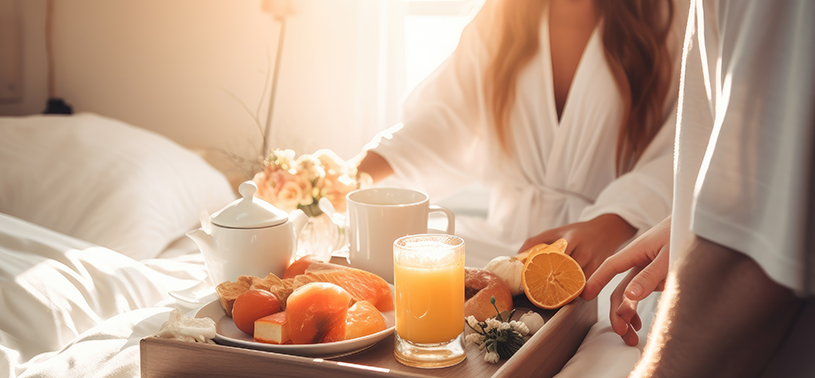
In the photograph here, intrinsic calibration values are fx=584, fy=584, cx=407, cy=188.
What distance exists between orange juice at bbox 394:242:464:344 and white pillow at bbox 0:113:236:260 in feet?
3.16

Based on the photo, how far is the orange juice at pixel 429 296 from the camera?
61 cm

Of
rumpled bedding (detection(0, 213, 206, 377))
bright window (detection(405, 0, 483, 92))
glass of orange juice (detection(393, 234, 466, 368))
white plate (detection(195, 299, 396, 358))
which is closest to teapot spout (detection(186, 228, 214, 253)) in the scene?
rumpled bedding (detection(0, 213, 206, 377))

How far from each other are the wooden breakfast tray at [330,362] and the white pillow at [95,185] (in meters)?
0.82

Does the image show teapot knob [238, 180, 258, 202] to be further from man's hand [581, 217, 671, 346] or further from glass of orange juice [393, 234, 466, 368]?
man's hand [581, 217, 671, 346]

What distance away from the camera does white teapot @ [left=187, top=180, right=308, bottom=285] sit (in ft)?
→ 2.82

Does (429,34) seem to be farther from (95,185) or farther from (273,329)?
(273,329)

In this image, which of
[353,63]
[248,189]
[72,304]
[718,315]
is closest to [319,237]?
[248,189]

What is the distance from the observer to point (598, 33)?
4.92 ft

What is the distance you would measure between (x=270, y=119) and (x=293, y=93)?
155 mm

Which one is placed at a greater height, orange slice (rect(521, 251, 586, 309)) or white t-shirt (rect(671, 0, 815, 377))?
white t-shirt (rect(671, 0, 815, 377))

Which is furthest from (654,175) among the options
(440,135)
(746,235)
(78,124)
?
(78,124)

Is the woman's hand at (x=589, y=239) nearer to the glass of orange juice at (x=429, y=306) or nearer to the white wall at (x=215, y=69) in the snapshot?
the glass of orange juice at (x=429, y=306)

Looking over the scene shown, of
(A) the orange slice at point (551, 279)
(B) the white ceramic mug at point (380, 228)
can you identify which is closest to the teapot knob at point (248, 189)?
(B) the white ceramic mug at point (380, 228)

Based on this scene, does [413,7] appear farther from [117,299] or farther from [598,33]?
[117,299]
